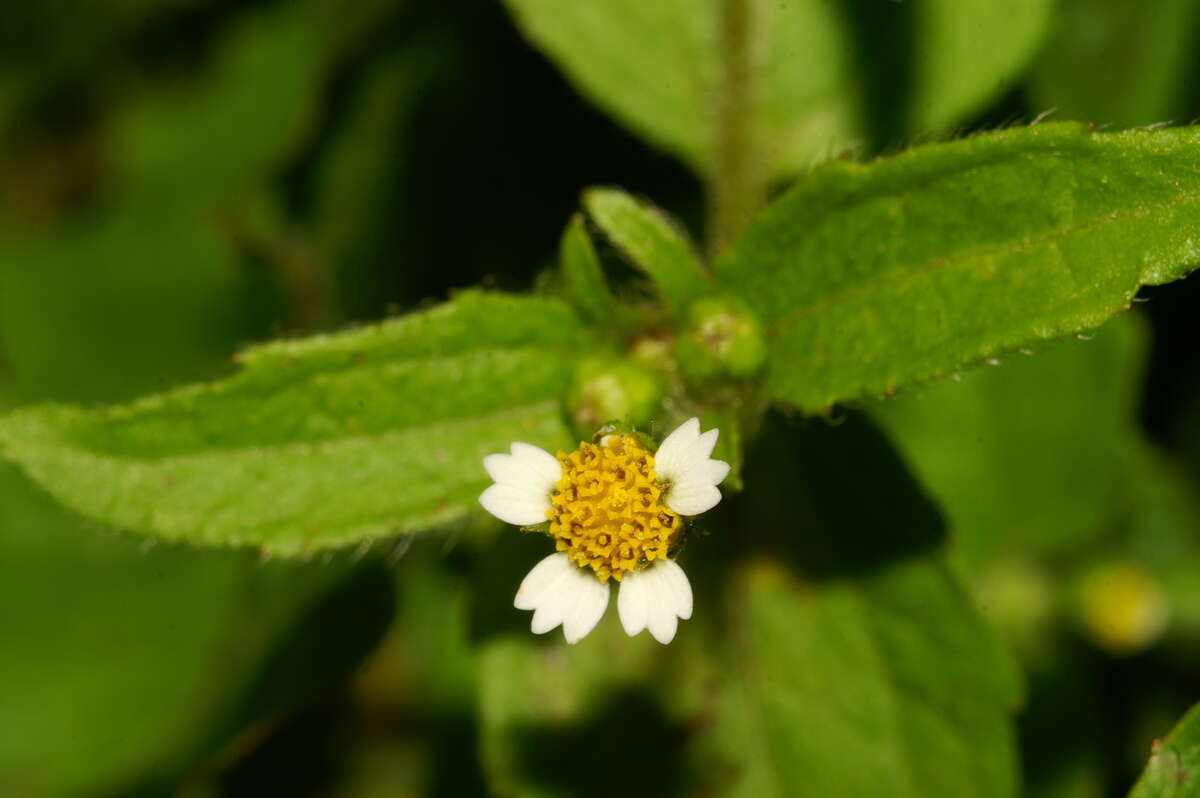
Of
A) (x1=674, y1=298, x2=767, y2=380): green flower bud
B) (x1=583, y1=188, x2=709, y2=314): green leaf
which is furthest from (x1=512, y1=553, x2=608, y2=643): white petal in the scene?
(x1=583, y1=188, x2=709, y2=314): green leaf

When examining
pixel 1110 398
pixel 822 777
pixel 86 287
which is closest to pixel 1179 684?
pixel 1110 398

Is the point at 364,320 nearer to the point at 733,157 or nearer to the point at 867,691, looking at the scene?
the point at 733,157

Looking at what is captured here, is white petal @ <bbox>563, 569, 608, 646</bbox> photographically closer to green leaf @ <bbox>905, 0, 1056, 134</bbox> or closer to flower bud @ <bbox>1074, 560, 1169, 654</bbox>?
green leaf @ <bbox>905, 0, 1056, 134</bbox>

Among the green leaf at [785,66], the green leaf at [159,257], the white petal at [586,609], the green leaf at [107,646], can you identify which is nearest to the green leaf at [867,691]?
the white petal at [586,609]

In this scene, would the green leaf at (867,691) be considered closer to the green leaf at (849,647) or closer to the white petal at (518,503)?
the green leaf at (849,647)

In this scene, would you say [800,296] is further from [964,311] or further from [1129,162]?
[1129,162]

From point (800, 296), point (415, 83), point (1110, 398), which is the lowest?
point (800, 296)

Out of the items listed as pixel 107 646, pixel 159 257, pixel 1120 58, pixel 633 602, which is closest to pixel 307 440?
pixel 633 602
